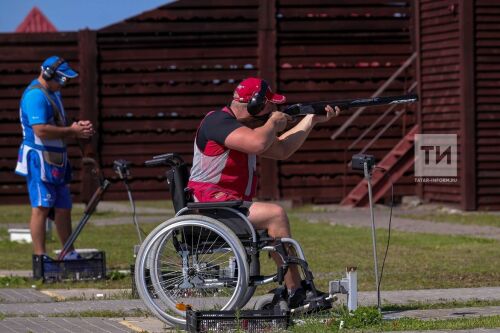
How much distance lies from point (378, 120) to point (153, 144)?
149 inches

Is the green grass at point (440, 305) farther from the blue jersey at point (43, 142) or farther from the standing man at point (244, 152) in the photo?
the blue jersey at point (43, 142)

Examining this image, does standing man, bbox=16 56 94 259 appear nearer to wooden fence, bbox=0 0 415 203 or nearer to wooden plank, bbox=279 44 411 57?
wooden fence, bbox=0 0 415 203

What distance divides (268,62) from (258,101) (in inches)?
556

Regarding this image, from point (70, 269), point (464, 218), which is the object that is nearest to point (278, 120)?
point (70, 269)

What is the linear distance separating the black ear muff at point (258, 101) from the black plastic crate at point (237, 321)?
4.49 feet

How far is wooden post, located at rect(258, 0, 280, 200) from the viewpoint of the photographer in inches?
885

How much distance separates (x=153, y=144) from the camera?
22531 millimetres

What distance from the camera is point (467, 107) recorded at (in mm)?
20781

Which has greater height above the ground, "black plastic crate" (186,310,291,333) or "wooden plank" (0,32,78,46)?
"wooden plank" (0,32,78,46)

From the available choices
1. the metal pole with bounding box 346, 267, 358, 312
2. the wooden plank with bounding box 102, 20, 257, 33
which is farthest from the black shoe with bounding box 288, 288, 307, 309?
the wooden plank with bounding box 102, 20, 257, 33

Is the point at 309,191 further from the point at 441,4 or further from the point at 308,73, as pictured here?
the point at 441,4

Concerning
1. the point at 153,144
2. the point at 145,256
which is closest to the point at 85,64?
the point at 153,144

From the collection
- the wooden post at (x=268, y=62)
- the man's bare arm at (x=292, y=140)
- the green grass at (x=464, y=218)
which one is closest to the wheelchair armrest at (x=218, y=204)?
the man's bare arm at (x=292, y=140)

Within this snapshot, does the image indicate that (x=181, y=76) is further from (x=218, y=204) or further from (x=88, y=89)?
(x=218, y=204)
